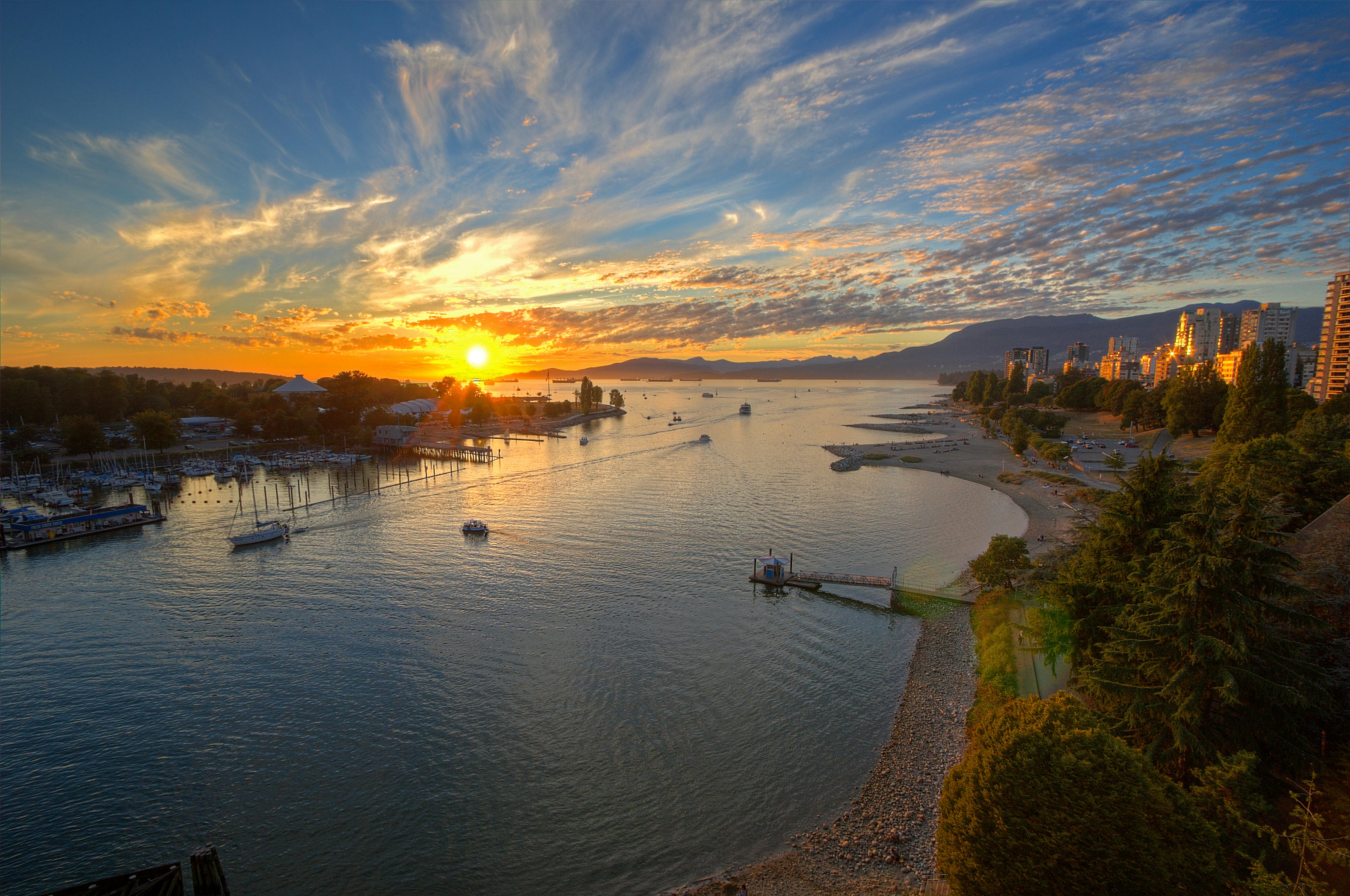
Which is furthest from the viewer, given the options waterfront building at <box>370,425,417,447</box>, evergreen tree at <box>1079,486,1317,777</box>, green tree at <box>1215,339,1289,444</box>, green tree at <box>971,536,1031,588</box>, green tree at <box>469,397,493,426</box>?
green tree at <box>469,397,493,426</box>

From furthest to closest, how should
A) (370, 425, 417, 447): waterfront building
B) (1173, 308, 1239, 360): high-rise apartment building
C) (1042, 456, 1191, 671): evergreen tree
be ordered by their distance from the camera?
(1173, 308, 1239, 360): high-rise apartment building < (370, 425, 417, 447): waterfront building < (1042, 456, 1191, 671): evergreen tree

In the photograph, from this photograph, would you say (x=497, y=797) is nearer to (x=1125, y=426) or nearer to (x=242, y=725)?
(x=242, y=725)

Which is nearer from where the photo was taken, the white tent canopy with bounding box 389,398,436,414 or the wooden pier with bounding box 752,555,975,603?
the wooden pier with bounding box 752,555,975,603

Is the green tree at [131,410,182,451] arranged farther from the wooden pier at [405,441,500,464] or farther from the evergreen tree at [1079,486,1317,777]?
the evergreen tree at [1079,486,1317,777]

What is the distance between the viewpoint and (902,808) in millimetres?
15555

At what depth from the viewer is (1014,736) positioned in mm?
10453

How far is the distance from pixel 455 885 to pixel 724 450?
73763 millimetres

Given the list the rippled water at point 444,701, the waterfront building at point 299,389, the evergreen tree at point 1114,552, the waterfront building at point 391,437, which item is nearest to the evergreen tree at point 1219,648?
the evergreen tree at point 1114,552

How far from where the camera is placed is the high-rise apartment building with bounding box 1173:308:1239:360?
16438 centimetres

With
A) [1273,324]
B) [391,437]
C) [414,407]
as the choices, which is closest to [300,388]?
[414,407]

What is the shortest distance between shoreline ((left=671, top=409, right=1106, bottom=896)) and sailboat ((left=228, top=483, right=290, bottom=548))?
40.0 m

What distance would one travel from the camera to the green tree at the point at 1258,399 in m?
45.2

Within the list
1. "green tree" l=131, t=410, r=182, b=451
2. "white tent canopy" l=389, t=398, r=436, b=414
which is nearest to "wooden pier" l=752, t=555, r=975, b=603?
"green tree" l=131, t=410, r=182, b=451

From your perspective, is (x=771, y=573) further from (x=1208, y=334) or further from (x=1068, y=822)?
(x=1208, y=334)
